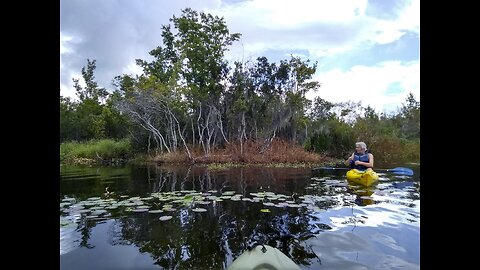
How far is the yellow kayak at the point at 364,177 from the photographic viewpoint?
20.0ft

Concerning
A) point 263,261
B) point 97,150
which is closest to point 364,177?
point 263,261

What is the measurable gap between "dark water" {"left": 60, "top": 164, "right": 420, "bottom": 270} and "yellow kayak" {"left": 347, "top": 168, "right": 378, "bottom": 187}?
21 centimetres

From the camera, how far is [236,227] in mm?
3574

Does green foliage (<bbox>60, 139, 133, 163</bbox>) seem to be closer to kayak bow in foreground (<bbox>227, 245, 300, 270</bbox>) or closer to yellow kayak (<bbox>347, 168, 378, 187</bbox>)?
yellow kayak (<bbox>347, 168, 378, 187</bbox>)

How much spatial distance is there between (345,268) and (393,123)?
12159mm

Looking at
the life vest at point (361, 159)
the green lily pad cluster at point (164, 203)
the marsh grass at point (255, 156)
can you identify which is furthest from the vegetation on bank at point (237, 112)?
the green lily pad cluster at point (164, 203)

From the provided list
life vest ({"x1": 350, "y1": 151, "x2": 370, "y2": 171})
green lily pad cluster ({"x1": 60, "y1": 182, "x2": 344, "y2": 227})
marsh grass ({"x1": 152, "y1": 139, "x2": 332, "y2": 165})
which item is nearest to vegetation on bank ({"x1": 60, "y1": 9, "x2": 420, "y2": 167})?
marsh grass ({"x1": 152, "y1": 139, "x2": 332, "y2": 165})

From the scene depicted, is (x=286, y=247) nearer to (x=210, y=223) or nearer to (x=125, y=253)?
(x=210, y=223)

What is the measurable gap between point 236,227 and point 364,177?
11.3 feet

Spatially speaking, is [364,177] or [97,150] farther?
[97,150]

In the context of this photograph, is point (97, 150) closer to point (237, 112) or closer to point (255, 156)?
point (237, 112)

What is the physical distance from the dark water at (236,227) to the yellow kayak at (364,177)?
0.70 ft

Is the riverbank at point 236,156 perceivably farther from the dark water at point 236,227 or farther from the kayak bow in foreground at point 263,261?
the kayak bow in foreground at point 263,261

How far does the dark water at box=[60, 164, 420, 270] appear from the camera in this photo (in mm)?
2770
